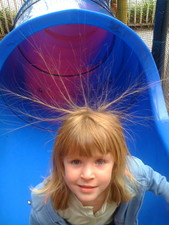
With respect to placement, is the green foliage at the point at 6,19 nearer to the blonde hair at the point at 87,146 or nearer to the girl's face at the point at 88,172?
the blonde hair at the point at 87,146

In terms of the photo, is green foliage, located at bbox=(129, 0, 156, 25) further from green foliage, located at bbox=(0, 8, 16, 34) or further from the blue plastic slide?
green foliage, located at bbox=(0, 8, 16, 34)

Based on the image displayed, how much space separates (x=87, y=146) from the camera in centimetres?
97

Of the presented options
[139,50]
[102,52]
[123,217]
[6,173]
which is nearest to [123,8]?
[102,52]

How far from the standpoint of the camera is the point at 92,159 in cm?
99

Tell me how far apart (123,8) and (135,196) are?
1810 millimetres

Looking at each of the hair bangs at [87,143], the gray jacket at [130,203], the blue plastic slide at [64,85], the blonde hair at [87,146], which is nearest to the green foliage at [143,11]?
the blue plastic slide at [64,85]

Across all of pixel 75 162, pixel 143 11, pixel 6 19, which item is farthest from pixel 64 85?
pixel 6 19

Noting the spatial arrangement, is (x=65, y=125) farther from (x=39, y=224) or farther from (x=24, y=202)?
(x=24, y=202)

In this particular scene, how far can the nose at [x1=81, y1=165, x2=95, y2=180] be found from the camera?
97 centimetres

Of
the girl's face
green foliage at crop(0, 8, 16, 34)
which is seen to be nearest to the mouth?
the girl's face

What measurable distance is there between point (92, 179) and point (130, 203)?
35cm

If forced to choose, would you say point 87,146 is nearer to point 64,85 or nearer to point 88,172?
point 88,172

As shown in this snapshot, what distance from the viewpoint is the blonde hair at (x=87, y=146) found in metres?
0.98

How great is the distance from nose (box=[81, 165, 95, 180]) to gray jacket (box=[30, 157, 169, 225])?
0.30 metres
